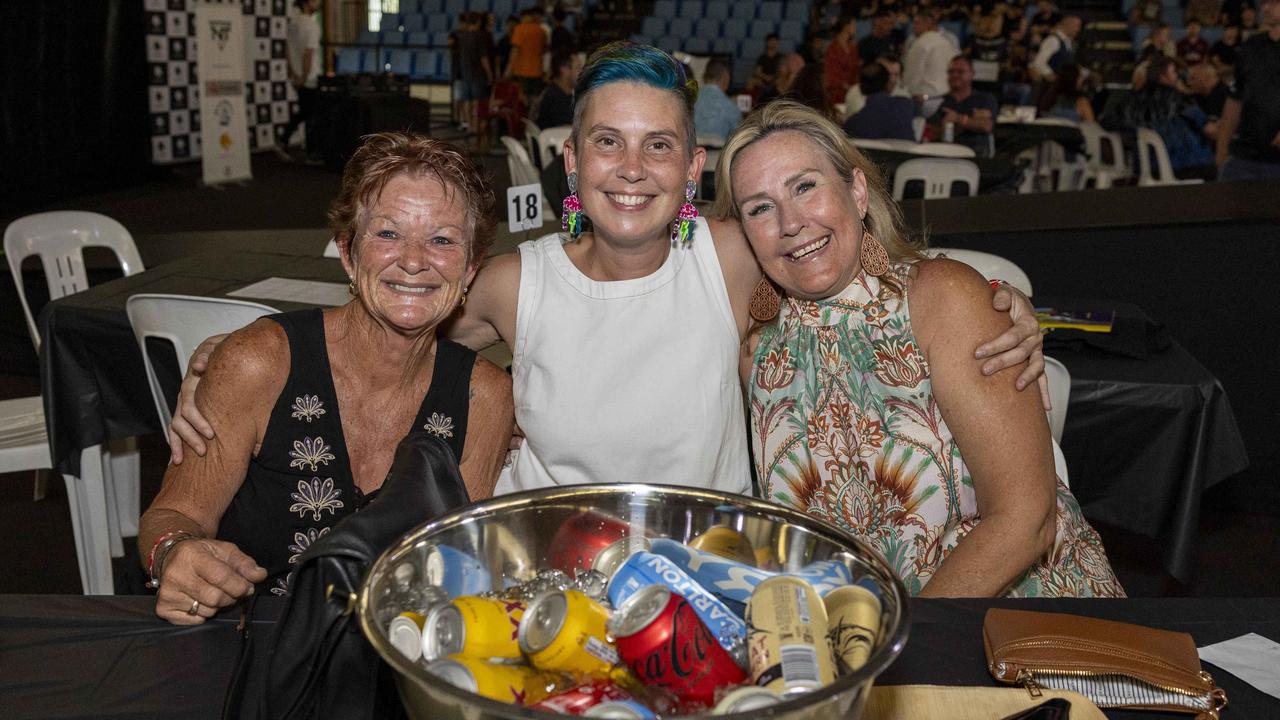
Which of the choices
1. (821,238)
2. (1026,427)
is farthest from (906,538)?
(821,238)

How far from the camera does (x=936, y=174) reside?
18.4 ft

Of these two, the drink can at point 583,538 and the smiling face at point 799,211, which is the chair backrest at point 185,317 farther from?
the drink can at point 583,538

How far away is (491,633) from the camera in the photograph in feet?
2.35

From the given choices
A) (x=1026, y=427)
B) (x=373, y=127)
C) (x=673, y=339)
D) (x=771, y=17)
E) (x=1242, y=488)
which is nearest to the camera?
(x=1026, y=427)

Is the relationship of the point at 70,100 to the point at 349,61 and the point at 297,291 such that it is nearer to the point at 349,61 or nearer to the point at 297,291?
the point at 297,291

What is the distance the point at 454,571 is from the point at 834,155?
3.45 feet

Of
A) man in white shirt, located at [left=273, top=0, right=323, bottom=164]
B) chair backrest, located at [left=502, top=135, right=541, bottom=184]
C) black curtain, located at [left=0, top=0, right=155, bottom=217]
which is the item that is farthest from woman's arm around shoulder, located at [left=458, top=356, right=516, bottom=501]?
man in white shirt, located at [left=273, top=0, right=323, bottom=164]

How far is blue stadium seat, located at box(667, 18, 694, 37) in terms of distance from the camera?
51.8 ft

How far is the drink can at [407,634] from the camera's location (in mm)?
708

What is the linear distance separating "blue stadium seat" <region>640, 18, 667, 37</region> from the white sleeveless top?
579 inches

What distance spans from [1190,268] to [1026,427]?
109 inches

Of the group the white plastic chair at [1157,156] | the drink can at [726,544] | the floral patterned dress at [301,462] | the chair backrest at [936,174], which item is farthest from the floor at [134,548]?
the white plastic chair at [1157,156]

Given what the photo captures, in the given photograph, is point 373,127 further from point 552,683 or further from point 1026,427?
point 552,683

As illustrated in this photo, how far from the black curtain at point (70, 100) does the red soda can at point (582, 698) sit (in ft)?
29.3
